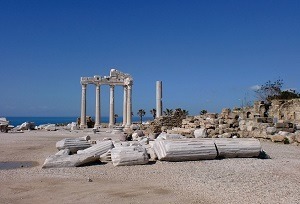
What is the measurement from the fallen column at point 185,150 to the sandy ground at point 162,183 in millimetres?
279

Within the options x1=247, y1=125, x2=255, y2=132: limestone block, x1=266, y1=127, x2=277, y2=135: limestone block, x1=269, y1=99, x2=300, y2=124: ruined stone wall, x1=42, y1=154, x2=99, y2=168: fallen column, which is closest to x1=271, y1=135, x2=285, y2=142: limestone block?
x1=266, y1=127, x2=277, y2=135: limestone block

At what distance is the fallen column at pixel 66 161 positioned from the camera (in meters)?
10.3

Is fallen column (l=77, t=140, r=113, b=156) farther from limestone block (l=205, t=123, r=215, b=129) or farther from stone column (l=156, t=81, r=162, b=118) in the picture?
stone column (l=156, t=81, r=162, b=118)

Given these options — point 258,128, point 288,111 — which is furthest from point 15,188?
point 288,111

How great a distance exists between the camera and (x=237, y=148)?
1176 centimetres

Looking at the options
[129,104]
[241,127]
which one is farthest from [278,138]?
[129,104]

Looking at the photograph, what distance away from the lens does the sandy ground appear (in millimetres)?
6727

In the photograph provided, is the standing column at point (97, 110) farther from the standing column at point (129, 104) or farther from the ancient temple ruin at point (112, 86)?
the standing column at point (129, 104)

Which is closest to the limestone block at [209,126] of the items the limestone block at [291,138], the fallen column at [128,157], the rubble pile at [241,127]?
the rubble pile at [241,127]

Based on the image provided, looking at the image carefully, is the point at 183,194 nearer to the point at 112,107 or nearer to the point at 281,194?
the point at 281,194

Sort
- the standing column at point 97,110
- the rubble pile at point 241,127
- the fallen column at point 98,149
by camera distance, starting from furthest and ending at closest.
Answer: the standing column at point 97,110 < the rubble pile at point 241,127 < the fallen column at point 98,149

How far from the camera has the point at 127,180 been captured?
27.8 feet

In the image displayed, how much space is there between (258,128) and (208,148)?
32.4 ft

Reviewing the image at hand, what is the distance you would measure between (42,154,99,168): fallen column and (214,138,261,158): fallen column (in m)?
4.43
